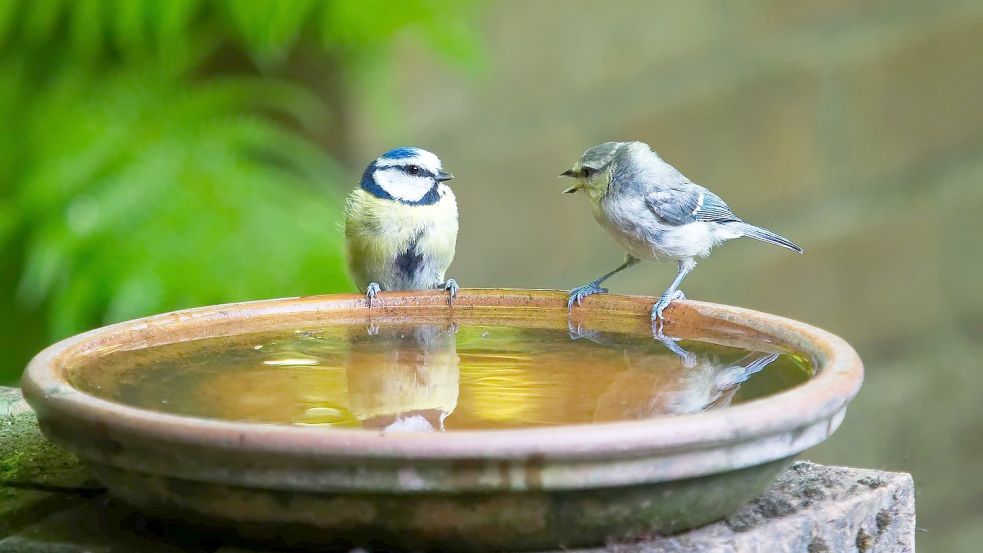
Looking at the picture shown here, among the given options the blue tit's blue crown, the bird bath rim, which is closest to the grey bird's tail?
the blue tit's blue crown

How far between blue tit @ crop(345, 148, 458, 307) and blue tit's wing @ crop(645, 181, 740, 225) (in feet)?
1.89

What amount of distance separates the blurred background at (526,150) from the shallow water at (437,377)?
1620 mm

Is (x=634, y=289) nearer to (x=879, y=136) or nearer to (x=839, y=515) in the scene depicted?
(x=879, y=136)

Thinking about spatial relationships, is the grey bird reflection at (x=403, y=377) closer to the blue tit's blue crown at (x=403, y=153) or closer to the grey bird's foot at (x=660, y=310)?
the grey bird's foot at (x=660, y=310)

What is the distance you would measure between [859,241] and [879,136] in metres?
0.50

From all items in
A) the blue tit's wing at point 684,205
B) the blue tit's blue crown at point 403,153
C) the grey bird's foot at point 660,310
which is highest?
the blue tit's blue crown at point 403,153

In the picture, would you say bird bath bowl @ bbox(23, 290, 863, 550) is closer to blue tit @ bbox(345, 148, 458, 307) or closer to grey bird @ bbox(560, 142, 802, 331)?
grey bird @ bbox(560, 142, 802, 331)

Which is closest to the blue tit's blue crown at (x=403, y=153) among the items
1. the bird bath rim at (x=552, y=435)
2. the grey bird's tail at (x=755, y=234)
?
the grey bird's tail at (x=755, y=234)

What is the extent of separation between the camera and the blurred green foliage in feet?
12.9

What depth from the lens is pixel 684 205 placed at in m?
3.23

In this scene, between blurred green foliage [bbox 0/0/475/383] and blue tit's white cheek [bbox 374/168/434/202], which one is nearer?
blue tit's white cheek [bbox 374/168/434/202]

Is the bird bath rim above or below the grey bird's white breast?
below

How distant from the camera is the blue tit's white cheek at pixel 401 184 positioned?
3410 mm

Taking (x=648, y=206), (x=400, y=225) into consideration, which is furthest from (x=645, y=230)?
(x=400, y=225)
